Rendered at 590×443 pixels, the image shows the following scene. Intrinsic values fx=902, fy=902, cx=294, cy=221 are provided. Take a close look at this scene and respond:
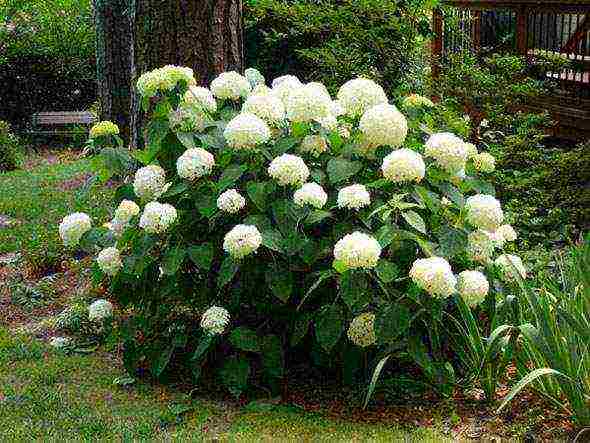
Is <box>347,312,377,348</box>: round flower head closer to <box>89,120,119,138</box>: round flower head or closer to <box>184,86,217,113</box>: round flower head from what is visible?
<box>184,86,217,113</box>: round flower head

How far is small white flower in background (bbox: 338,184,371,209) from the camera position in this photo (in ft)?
12.4

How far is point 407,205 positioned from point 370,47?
3766mm

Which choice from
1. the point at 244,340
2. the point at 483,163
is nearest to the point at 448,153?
the point at 483,163

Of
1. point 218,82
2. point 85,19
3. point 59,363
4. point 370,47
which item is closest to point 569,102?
point 370,47

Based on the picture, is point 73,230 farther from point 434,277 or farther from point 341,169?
point 434,277

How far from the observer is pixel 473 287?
3.77m

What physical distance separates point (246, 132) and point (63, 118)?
460 inches

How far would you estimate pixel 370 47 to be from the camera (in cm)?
731

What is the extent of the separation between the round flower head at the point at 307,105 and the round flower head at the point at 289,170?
234 mm

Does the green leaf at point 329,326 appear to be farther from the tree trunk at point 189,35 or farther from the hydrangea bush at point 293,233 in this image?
the tree trunk at point 189,35

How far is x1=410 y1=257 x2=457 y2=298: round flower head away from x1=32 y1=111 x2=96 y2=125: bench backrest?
1189cm

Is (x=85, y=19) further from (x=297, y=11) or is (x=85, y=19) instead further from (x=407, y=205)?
(x=407, y=205)

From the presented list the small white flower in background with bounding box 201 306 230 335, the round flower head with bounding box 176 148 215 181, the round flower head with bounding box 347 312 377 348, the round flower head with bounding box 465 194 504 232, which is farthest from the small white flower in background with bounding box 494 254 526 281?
the round flower head with bounding box 176 148 215 181

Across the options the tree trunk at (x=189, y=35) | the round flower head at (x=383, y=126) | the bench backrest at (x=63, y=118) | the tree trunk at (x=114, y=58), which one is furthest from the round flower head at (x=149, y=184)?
the bench backrest at (x=63, y=118)
